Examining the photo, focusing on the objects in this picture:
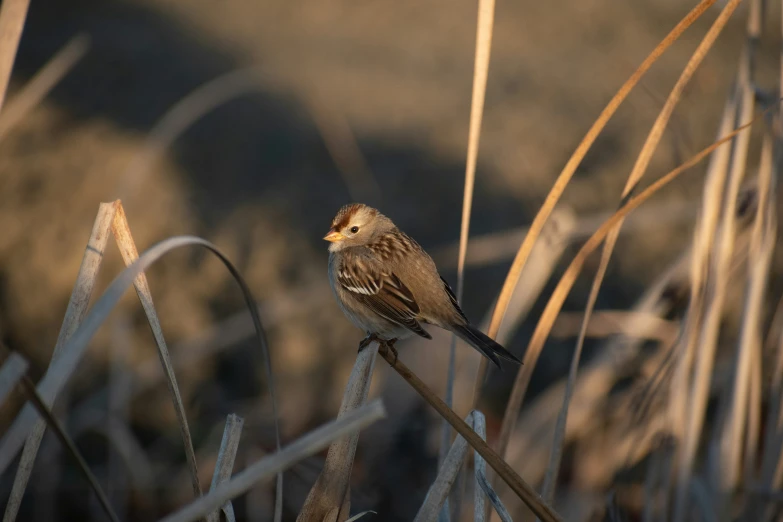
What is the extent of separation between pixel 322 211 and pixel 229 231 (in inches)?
29.2

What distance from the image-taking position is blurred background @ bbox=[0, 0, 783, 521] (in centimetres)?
471

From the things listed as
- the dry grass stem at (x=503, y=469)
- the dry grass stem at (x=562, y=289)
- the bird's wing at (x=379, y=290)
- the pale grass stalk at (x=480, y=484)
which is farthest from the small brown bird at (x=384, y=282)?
the dry grass stem at (x=503, y=469)

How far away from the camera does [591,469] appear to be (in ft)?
11.8

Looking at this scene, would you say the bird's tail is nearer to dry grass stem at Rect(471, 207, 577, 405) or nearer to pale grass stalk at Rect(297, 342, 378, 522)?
pale grass stalk at Rect(297, 342, 378, 522)

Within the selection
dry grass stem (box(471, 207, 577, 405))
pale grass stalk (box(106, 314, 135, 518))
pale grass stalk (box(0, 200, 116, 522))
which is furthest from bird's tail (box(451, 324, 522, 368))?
pale grass stalk (box(106, 314, 135, 518))

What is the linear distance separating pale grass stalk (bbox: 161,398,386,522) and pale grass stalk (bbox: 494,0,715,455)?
75cm

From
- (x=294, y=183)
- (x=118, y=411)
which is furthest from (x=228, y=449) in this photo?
(x=294, y=183)

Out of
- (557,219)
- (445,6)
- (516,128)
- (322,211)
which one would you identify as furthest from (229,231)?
(445,6)

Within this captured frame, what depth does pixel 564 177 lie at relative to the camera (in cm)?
208

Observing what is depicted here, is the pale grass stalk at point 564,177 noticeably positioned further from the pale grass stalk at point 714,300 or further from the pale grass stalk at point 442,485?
the pale grass stalk at point 714,300

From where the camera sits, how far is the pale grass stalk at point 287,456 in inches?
59.2

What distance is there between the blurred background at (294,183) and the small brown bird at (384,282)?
1.62ft

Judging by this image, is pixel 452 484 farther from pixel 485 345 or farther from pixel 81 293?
pixel 81 293

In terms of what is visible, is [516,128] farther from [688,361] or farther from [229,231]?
[688,361]
